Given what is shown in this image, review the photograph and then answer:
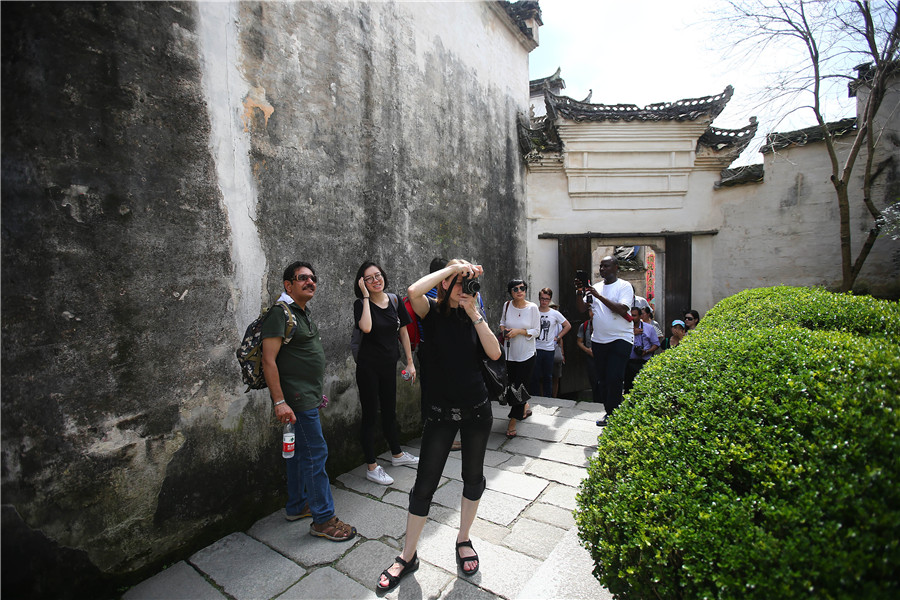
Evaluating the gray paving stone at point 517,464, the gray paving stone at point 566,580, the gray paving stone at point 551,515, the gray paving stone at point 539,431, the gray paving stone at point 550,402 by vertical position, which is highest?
the gray paving stone at point 566,580

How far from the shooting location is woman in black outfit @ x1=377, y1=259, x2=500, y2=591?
8.34ft

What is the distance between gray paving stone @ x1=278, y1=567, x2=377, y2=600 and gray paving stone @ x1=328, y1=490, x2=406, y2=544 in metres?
0.45

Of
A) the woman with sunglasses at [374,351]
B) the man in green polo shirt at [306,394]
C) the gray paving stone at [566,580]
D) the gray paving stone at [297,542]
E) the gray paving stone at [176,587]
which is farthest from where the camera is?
the woman with sunglasses at [374,351]

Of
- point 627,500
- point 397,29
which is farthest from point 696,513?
point 397,29

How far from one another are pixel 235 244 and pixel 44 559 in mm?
2047

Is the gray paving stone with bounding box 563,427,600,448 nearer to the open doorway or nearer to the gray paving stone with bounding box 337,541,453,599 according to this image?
the gray paving stone with bounding box 337,541,453,599

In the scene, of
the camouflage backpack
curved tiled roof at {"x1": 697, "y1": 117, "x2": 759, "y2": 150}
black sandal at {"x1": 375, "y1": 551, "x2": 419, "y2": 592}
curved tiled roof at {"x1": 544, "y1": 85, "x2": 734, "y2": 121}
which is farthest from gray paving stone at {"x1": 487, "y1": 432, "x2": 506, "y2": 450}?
curved tiled roof at {"x1": 697, "y1": 117, "x2": 759, "y2": 150}

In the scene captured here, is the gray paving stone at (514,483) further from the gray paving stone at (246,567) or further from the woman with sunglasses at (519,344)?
the gray paving stone at (246,567)

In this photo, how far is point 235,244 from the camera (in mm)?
3287

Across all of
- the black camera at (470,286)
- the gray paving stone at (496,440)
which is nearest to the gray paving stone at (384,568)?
the black camera at (470,286)

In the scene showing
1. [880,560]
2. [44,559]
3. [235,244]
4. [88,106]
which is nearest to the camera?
[880,560]

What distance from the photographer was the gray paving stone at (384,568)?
2538 mm

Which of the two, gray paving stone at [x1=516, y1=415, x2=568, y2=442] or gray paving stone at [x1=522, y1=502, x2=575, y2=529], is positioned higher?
gray paving stone at [x1=522, y1=502, x2=575, y2=529]

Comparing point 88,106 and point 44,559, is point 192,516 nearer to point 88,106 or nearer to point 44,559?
point 44,559
